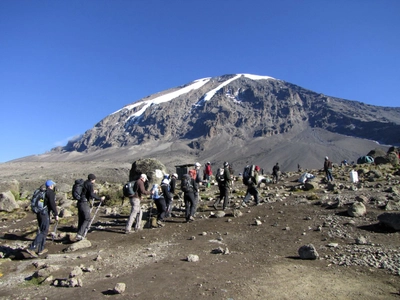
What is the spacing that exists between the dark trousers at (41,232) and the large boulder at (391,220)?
9117 mm

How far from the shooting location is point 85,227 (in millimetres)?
9391

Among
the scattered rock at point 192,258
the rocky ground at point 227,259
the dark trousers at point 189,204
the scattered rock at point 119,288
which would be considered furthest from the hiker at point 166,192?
the scattered rock at point 119,288

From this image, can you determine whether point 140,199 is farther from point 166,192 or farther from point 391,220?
point 391,220

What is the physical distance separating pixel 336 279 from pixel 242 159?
458ft

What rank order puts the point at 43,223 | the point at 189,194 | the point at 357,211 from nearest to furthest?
the point at 43,223, the point at 357,211, the point at 189,194

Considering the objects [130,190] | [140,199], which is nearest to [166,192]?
[140,199]

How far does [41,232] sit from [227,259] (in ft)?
16.8

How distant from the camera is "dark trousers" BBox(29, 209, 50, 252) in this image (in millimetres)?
8273

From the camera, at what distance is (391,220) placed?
806 cm

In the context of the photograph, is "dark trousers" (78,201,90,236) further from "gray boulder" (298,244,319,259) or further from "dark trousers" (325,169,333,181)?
"dark trousers" (325,169,333,181)

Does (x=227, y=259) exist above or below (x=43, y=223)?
below

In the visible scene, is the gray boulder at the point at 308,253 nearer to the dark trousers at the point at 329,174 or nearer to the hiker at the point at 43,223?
the hiker at the point at 43,223

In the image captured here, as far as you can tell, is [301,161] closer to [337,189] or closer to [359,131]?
[359,131]

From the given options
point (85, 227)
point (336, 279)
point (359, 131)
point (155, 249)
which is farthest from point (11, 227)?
point (359, 131)
